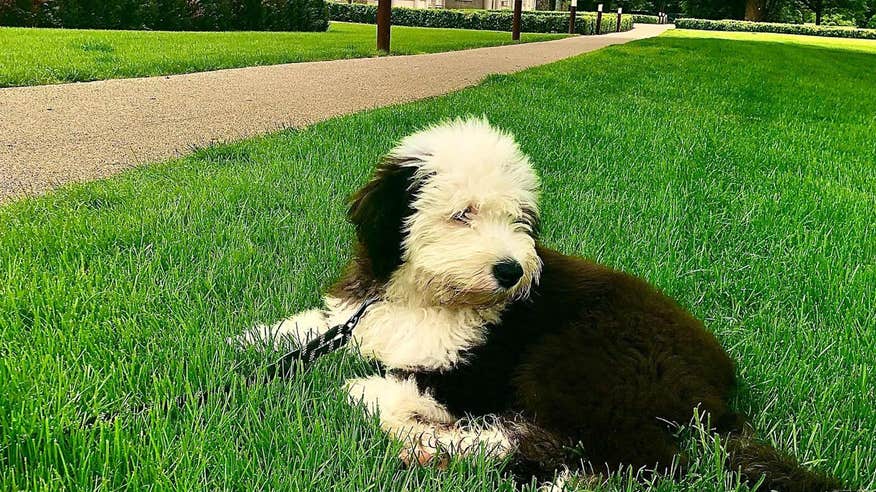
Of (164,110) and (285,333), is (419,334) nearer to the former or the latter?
(285,333)

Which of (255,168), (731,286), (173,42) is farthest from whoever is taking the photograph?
(173,42)

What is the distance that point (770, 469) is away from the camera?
1765 mm

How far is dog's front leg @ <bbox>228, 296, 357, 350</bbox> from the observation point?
2457mm

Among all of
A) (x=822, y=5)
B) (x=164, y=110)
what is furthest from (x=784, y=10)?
(x=164, y=110)

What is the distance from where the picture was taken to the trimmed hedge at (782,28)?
165ft

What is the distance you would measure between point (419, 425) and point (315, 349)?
51cm

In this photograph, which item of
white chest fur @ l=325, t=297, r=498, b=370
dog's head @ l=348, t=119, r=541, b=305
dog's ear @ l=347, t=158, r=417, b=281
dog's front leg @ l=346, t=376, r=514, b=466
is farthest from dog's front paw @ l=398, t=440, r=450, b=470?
dog's ear @ l=347, t=158, r=417, b=281

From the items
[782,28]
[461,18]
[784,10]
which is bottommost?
[461,18]

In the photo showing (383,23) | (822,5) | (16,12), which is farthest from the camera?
(822,5)

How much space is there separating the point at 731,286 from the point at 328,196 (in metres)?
2.42

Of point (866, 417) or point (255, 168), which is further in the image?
point (255, 168)

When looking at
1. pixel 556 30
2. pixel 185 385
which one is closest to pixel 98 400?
pixel 185 385

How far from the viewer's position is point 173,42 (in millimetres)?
13773

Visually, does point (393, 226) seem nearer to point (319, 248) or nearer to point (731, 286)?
point (319, 248)
